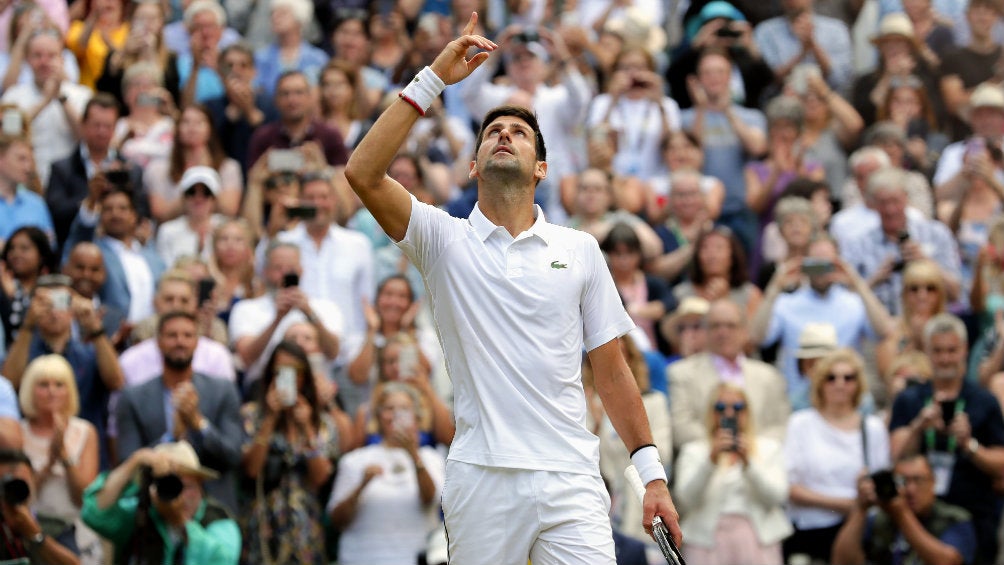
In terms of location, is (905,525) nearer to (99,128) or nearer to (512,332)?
(512,332)

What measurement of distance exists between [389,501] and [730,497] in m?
2.02

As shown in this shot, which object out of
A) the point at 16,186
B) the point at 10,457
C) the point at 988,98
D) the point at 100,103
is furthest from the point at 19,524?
the point at 988,98

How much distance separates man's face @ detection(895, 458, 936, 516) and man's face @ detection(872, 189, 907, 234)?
9.30ft

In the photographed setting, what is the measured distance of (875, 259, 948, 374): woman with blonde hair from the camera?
1237cm

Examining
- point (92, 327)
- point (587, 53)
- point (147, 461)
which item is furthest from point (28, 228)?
point (587, 53)

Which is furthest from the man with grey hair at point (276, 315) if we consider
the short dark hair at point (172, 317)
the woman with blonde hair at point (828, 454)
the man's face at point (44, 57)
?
the woman with blonde hair at point (828, 454)

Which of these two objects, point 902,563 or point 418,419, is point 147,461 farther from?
point 902,563

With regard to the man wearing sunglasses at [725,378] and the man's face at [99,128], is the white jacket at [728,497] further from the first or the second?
the man's face at [99,128]

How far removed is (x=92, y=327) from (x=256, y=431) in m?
1.21

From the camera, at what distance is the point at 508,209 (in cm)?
655

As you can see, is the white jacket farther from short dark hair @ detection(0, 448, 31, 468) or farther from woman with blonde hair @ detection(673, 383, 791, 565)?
short dark hair @ detection(0, 448, 31, 468)

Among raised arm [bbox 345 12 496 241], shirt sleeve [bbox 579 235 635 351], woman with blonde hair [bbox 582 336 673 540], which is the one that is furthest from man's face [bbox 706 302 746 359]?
raised arm [bbox 345 12 496 241]

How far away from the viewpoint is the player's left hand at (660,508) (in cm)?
639

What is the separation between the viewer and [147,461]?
32.1 ft
